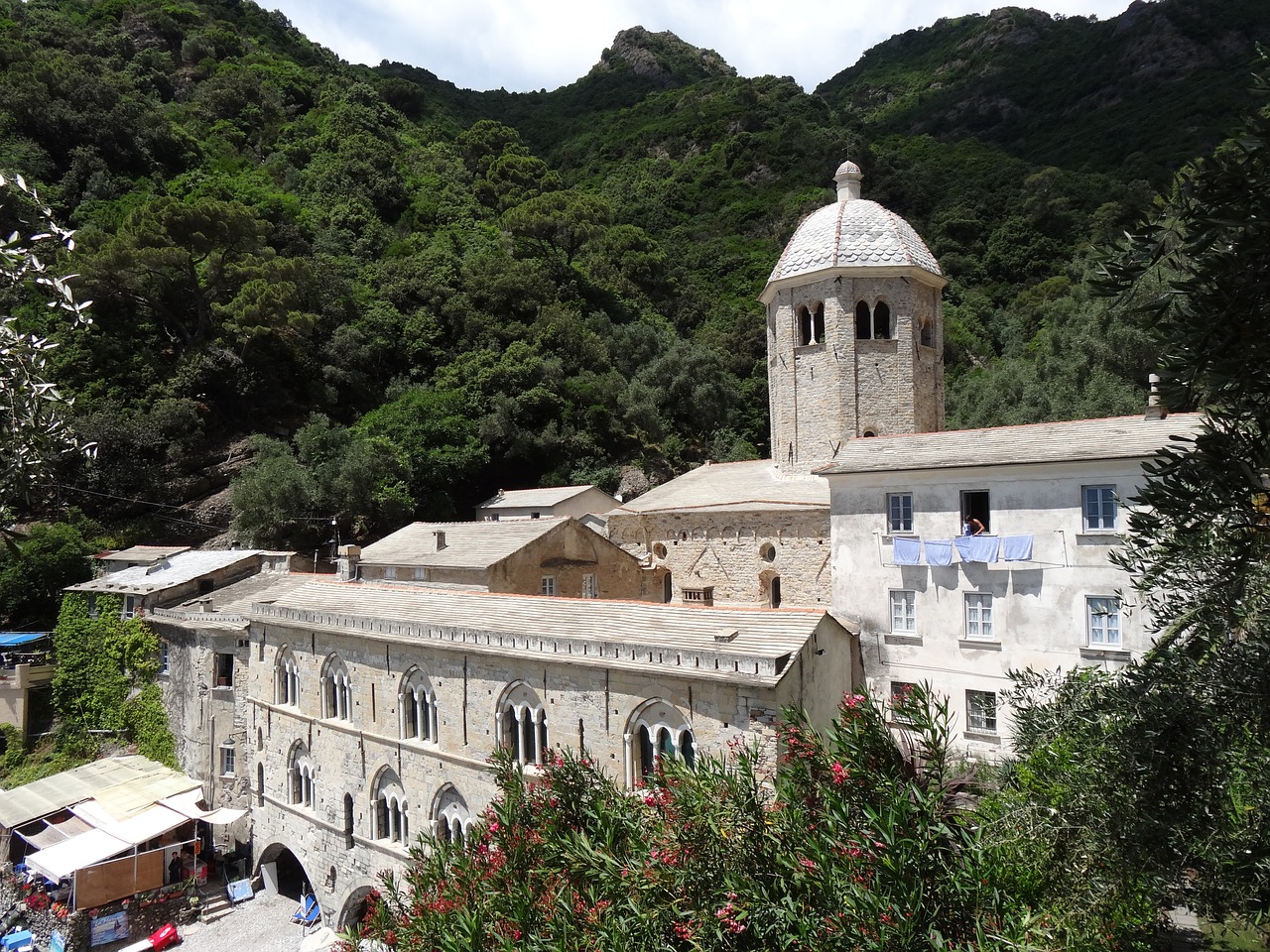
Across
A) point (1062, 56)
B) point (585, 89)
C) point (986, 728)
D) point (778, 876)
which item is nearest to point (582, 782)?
point (778, 876)

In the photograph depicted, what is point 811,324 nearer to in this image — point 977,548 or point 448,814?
point 977,548

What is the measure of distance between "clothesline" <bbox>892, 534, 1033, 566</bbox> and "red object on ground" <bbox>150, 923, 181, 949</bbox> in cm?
2143

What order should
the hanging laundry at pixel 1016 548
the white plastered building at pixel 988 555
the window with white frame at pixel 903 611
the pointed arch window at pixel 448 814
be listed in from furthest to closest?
1. the window with white frame at pixel 903 611
2. the hanging laundry at pixel 1016 548
3. the white plastered building at pixel 988 555
4. the pointed arch window at pixel 448 814

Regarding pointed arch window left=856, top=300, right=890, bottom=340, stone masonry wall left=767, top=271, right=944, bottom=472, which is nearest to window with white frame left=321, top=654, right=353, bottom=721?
stone masonry wall left=767, top=271, right=944, bottom=472

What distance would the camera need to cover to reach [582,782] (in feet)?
33.0

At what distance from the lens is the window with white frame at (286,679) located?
1975cm

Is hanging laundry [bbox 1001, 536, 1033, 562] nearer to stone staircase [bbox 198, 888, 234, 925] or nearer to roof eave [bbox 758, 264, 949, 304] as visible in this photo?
roof eave [bbox 758, 264, 949, 304]

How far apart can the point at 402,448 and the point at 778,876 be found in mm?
32780

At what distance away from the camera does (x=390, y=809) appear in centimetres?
1705

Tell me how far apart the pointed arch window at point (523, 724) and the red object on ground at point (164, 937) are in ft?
43.8

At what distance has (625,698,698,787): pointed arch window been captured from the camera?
1190cm

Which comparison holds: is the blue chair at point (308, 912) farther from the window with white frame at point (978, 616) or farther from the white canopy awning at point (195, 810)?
the window with white frame at point (978, 616)

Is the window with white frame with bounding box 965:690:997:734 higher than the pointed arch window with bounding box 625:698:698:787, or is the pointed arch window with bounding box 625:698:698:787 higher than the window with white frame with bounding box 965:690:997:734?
the pointed arch window with bounding box 625:698:698:787

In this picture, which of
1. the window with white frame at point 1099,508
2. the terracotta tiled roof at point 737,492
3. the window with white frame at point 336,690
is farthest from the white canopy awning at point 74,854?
the window with white frame at point 1099,508
